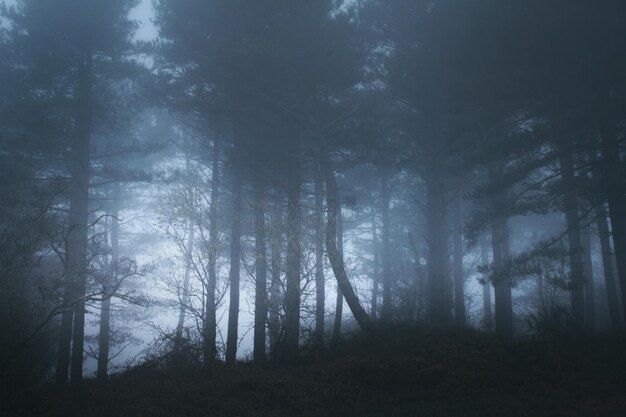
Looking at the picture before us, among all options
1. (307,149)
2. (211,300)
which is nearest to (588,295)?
(307,149)

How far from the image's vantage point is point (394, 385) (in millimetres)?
10672

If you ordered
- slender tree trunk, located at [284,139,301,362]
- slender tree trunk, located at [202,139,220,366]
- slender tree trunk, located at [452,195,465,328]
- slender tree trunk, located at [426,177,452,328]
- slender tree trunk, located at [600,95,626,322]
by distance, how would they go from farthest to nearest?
slender tree trunk, located at [452,195,465,328] < slender tree trunk, located at [426,177,452,328] < slender tree trunk, located at [202,139,220,366] < slender tree trunk, located at [284,139,301,362] < slender tree trunk, located at [600,95,626,322]

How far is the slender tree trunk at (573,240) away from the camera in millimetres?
14648

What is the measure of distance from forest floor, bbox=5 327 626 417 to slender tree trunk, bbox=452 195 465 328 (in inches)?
138

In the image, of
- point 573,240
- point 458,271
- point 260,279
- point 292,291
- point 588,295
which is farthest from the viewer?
point 588,295

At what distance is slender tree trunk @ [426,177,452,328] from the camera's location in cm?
1587

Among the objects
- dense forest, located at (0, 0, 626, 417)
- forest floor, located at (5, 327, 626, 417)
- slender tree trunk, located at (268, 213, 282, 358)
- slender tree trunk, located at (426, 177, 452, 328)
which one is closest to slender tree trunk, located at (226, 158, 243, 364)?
dense forest, located at (0, 0, 626, 417)

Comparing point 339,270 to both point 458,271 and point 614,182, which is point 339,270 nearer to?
point 614,182

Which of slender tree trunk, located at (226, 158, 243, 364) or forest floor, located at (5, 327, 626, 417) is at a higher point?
slender tree trunk, located at (226, 158, 243, 364)

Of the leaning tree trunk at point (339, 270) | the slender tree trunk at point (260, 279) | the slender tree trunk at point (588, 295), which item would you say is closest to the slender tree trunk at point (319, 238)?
the leaning tree trunk at point (339, 270)

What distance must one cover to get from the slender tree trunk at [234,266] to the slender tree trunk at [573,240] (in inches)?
399

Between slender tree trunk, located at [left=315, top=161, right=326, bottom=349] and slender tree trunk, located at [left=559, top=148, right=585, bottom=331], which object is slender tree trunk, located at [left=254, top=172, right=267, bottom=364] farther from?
slender tree trunk, located at [left=559, top=148, right=585, bottom=331]

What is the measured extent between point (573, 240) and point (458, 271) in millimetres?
5680

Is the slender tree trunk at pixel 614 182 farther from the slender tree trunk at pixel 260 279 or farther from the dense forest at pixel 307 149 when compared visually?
the slender tree trunk at pixel 260 279
